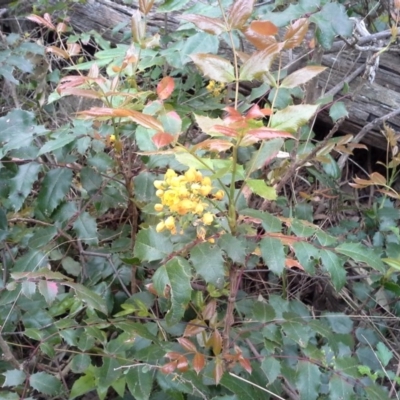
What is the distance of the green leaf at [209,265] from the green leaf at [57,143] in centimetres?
45

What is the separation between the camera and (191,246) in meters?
0.95

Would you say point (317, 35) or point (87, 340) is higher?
point (317, 35)

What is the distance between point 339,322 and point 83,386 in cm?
71

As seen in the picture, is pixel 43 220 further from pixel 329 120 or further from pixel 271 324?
pixel 329 120

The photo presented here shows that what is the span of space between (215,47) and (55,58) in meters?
1.44

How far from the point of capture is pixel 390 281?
144 cm

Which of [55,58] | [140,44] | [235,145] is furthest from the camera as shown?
[55,58]

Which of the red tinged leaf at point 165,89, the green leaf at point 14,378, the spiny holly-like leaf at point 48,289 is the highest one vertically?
the red tinged leaf at point 165,89

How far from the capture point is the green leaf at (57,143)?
3.76ft

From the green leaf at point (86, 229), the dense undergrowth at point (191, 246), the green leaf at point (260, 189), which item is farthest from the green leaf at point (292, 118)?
the green leaf at point (86, 229)

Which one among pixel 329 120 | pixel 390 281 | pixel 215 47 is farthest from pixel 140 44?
A: pixel 329 120

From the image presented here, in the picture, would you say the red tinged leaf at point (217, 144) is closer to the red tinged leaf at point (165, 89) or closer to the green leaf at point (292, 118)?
the green leaf at point (292, 118)

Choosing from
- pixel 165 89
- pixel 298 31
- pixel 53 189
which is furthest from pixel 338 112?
pixel 53 189

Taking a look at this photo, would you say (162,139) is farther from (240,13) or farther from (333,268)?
(333,268)
